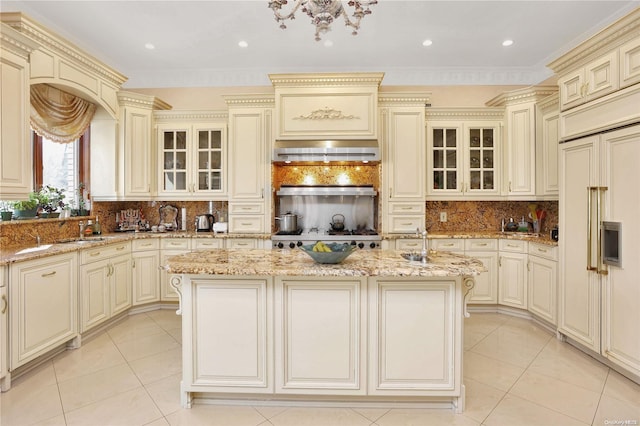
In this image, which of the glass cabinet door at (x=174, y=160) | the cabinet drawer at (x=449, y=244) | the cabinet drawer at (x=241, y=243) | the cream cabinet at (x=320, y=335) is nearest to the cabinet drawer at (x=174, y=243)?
the cabinet drawer at (x=241, y=243)

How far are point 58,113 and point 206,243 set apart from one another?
2034 millimetres

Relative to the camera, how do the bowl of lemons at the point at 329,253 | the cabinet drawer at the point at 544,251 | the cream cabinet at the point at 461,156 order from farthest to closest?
1. the cream cabinet at the point at 461,156
2. the cabinet drawer at the point at 544,251
3. the bowl of lemons at the point at 329,253

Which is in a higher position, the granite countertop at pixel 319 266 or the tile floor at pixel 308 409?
the granite countertop at pixel 319 266

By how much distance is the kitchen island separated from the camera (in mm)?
1968

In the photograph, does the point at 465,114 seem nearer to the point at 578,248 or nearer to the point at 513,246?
the point at 513,246

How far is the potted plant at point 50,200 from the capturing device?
3324mm

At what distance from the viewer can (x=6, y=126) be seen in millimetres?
2439

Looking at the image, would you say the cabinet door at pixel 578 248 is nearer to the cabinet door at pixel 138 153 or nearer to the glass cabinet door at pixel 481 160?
the glass cabinet door at pixel 481 160

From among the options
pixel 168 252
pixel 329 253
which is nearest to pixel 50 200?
pixel 168 252

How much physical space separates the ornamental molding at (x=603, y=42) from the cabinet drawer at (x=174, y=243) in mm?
4402

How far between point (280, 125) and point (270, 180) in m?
0.70

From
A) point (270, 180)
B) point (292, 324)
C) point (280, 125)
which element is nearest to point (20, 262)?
point (292, 324)

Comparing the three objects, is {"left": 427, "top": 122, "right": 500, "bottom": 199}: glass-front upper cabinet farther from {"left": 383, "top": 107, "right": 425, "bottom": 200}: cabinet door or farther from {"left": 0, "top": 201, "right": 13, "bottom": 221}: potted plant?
{"left": 0, "top": 201, "right": 13, "bottom": 221}: potted plant

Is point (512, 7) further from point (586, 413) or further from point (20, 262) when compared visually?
point (20, 262)
